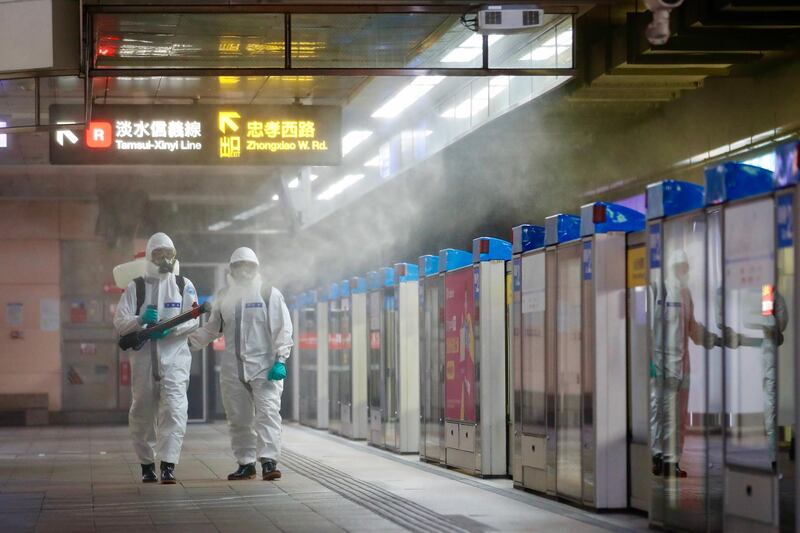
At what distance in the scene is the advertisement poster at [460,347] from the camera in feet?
38.9

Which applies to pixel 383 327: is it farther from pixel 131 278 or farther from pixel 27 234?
pixel 27 234

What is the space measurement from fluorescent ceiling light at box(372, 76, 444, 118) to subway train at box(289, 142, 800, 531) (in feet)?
7.03

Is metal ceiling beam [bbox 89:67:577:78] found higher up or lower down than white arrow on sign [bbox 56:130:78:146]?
higher up

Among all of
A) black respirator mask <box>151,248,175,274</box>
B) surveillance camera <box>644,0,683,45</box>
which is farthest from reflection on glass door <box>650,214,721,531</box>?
black respirator mask <box>151,248,175,274</box>

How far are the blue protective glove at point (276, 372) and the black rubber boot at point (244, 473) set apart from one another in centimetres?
76

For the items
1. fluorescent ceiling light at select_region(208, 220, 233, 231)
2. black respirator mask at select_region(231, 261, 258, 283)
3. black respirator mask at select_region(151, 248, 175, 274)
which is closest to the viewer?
black respirator mask at select_region(151, 248, 175, 274)

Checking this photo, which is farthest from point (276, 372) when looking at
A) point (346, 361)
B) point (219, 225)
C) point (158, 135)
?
point (219, 225)

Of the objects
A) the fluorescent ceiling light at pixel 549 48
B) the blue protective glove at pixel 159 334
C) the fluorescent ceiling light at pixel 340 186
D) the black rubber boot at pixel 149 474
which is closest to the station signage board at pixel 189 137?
the fluorescent ceiling light at pixel 549 48

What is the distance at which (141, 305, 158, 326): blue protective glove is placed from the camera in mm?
11211

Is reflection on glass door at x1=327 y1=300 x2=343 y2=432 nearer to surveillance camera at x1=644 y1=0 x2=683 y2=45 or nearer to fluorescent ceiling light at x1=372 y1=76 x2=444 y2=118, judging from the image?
fluorescent ceiling light at x1=372 y1=76 x2=444 y2=118

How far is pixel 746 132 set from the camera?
34.2 feet

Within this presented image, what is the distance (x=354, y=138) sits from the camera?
61.0 ft

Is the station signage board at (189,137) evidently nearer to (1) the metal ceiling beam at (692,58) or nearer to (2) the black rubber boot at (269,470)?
(2) the black rubber boot at (269,470)

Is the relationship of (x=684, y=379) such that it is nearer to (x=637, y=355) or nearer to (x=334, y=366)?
(x=637, y=355)
